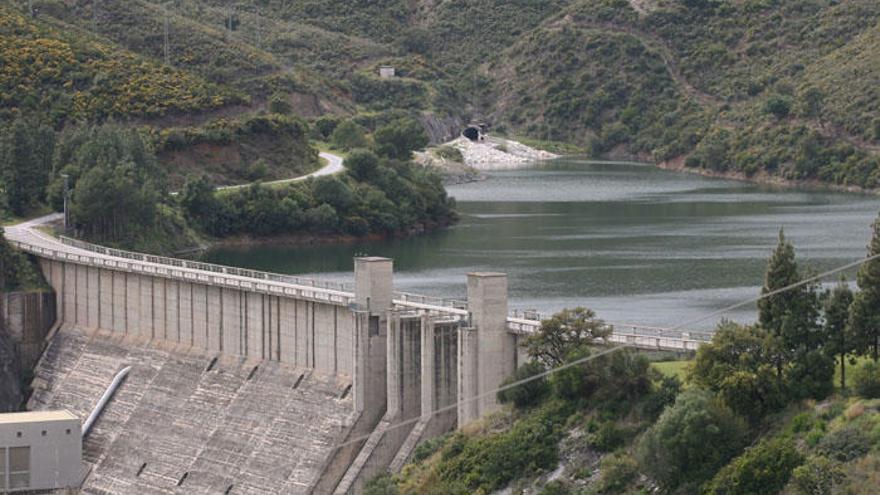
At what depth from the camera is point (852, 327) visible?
155 feet

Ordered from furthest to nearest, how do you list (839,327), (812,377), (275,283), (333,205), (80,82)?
(80,82), (333,205), (275,283), (839,327), (812,377)

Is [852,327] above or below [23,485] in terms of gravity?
above

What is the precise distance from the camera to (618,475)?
48438mm

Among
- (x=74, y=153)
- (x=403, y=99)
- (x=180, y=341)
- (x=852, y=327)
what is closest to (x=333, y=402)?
(x=180, y=341)

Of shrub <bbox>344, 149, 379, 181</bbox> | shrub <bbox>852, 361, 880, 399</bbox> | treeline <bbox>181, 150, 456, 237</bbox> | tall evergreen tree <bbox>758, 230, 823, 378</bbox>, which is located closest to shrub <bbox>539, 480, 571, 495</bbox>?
tall evergreen tree <bbox>758, 230, 823, 378</bbox>

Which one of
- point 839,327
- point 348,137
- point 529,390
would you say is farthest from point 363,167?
point 839,327

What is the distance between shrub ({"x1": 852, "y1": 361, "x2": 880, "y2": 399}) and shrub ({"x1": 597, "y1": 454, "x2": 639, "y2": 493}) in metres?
6.11

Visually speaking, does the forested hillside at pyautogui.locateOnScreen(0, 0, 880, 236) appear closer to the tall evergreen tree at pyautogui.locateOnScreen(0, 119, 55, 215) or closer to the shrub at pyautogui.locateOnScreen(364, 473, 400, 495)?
the tall evergreen tree at pyautogui.locateOnScreen(0, 119, 55, 215)

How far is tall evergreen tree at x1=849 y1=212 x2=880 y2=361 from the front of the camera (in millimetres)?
47125

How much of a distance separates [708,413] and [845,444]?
3904 millimetres

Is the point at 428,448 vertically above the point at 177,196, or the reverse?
the point at 177,196

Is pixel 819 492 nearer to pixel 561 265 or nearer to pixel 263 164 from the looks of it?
pixel 561 265

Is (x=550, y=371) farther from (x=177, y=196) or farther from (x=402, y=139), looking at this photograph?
(x=402, y=139)

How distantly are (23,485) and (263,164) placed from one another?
66.9m
